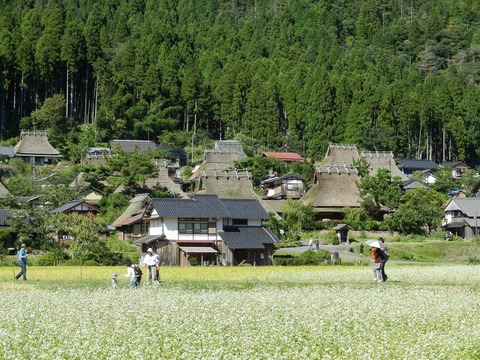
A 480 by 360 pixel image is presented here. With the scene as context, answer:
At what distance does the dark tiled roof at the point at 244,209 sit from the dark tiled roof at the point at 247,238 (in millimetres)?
685

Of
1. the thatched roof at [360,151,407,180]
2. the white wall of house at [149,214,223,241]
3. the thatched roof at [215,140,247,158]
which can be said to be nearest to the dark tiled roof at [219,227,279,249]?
the white wall of house at [149,214,223,241]

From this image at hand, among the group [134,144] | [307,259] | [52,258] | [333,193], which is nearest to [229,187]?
[333,193]

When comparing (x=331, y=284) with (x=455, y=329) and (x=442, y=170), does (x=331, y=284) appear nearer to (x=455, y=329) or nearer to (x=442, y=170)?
(x=455, y=329)

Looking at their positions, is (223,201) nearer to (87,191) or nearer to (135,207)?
(135,207)

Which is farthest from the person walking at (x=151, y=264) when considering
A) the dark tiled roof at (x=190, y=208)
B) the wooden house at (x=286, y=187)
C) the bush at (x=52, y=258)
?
the wooden house at (x=286, y=187)

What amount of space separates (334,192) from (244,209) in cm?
1491

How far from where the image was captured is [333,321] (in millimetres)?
12328

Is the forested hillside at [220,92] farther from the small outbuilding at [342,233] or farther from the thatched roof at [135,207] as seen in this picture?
the small outbuilding at [342,233]

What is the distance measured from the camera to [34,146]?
59812 millimetres

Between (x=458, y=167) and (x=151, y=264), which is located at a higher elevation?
(x=458, y=167)

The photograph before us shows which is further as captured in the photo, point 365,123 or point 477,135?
point 477,135

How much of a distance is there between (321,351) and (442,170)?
57.4 m

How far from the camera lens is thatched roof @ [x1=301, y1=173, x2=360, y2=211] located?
52.6 metres

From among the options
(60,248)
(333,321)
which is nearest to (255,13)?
(60,248)
